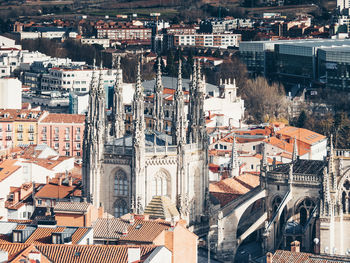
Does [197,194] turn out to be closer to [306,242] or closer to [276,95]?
[306,242]

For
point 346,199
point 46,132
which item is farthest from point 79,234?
point 46,132

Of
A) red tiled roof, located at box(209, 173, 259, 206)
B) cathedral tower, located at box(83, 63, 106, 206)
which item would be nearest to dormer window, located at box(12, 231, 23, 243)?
cathedral tower, located at box(83, 63, 106, 206)

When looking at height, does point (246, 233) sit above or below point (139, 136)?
below

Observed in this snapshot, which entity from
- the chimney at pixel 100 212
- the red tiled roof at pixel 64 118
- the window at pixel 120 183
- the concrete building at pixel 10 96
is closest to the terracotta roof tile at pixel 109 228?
the chimney at pixel 100 212

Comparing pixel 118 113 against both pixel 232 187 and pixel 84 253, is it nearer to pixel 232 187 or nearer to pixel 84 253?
pixel 232 187

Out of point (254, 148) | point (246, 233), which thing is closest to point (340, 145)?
point (254, 148)

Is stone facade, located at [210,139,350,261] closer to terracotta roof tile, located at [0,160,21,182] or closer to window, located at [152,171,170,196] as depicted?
window, located at [152,171,170,196]
